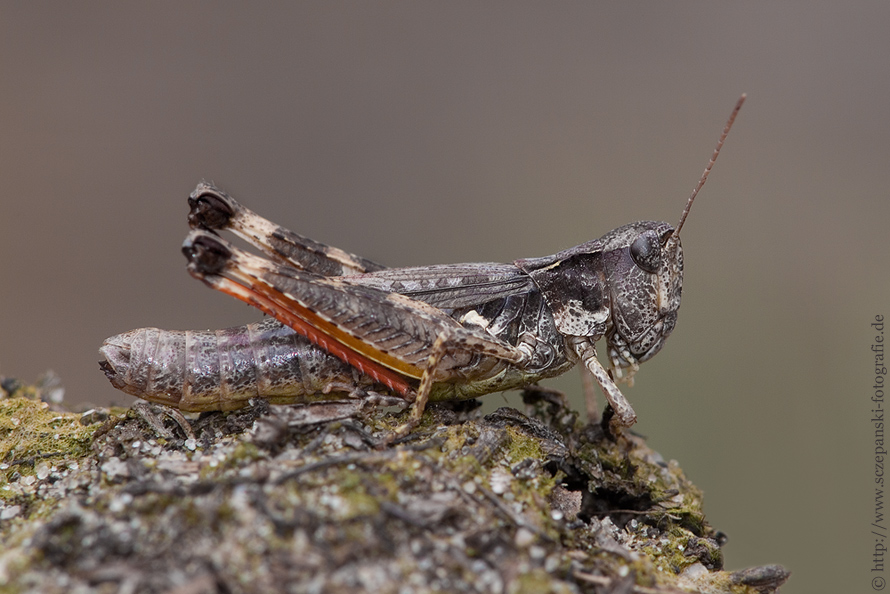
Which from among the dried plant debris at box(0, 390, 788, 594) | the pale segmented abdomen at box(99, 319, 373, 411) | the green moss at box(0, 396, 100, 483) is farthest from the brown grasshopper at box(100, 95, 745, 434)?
the green moss at box(0, 396, 100, 483)

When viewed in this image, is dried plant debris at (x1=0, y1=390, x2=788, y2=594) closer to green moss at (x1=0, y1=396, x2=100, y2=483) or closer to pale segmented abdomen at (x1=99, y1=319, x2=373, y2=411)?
green moss at (x1=0, y1=396, x2=100, y2=483)

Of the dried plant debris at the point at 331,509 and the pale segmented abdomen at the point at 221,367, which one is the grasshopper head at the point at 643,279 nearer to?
the dried plant debris at the point at 331,509

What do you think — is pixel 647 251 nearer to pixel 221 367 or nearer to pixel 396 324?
pixel 396 324

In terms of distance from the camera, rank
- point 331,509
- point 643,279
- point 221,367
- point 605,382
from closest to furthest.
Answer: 1. point 331,509
2. point 221,367
3. point 605,382
4. point 643,279

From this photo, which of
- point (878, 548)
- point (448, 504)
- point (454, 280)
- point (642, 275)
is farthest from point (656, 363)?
point (448, 504)

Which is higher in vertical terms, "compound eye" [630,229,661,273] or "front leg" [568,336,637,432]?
"compound eye" [630,229,661,273]

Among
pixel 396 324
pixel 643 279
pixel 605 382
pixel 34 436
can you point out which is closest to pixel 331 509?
pixel 396 324
